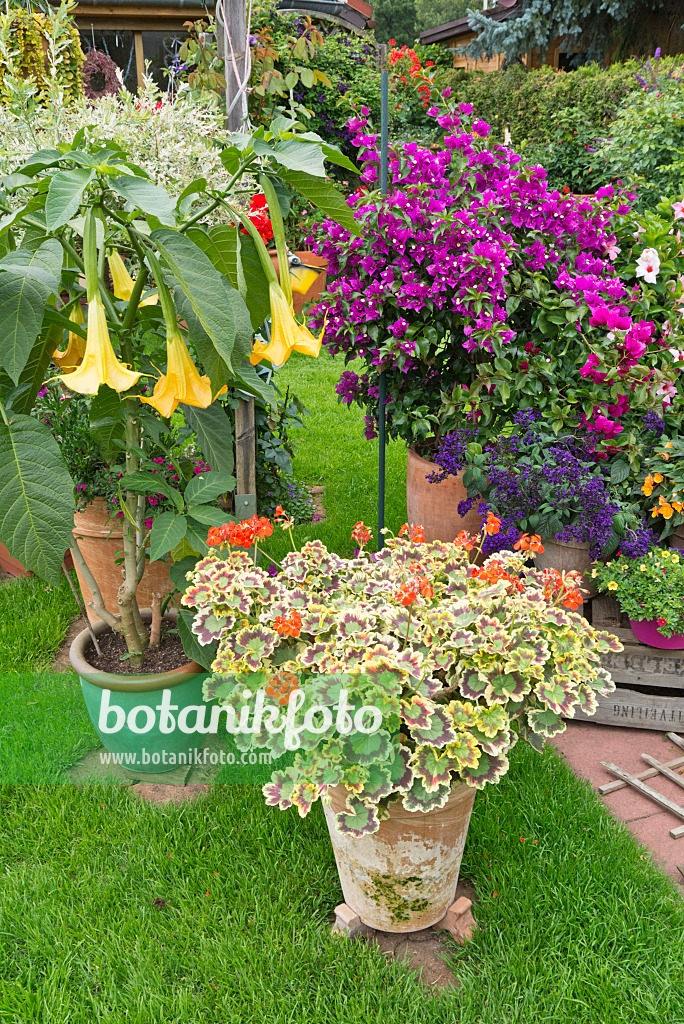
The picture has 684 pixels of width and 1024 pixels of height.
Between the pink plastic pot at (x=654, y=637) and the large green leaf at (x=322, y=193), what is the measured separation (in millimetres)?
1343

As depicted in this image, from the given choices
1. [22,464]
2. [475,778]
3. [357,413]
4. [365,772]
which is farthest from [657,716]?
[357,413]

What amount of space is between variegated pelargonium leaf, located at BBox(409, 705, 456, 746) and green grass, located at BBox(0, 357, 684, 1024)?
20.3 inches

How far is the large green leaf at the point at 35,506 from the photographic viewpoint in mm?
1353

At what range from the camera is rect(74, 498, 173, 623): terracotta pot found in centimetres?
226

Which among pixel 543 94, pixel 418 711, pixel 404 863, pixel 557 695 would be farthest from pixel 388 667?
pixel 543 94

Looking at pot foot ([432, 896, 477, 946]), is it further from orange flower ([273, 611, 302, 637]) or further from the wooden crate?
the wooden crate

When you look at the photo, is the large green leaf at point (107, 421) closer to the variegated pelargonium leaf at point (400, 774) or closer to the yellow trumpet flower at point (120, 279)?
the yellow trumpet flower at point (120, 279)

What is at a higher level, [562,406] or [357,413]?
[562,406]

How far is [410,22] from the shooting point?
89.2 ft

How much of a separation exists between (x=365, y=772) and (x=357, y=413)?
135 inches

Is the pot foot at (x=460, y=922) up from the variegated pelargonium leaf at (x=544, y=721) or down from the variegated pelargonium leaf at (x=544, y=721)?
down

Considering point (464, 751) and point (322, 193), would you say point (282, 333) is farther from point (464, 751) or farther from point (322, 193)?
point (464, 751)

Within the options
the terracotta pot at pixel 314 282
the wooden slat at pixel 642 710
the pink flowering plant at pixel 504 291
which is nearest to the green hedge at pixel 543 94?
the terracotta pot at pixel 314 282

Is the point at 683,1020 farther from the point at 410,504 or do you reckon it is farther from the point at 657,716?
the point at 410,504
